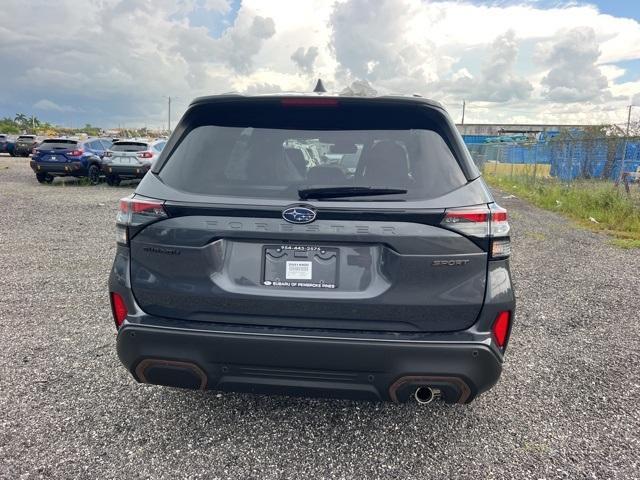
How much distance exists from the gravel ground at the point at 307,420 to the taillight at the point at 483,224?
1.22 metres

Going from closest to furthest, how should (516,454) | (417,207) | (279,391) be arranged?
(417,207)
(279,391)
(516,454)

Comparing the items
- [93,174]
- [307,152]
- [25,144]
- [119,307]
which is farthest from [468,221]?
[25,144]

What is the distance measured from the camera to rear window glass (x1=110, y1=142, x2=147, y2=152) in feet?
54.7

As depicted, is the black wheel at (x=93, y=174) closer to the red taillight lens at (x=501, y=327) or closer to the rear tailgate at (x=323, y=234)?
the rear tailgate at (x=323, y=234)

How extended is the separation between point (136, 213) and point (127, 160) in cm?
1557

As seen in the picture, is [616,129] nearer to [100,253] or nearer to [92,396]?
[100,253]

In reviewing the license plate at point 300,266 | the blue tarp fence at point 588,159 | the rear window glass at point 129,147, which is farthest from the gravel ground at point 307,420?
the rear window glass at point 129,147

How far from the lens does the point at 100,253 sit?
708 cm

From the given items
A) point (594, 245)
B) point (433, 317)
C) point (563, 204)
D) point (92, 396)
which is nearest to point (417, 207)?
point (433, 317)

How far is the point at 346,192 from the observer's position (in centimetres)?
222

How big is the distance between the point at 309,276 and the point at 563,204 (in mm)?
12473

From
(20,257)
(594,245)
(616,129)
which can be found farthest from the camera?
(616,129)

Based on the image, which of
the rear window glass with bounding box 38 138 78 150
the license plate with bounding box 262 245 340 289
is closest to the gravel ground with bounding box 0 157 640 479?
the license plate with bounding box 262 245 340 289

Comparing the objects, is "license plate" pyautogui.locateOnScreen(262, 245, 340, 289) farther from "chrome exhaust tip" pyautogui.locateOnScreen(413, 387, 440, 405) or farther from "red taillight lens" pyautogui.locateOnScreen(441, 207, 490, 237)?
"chrome exhaust tip" pyautogui.locateOnScreen(413, 387, 440, 405)
